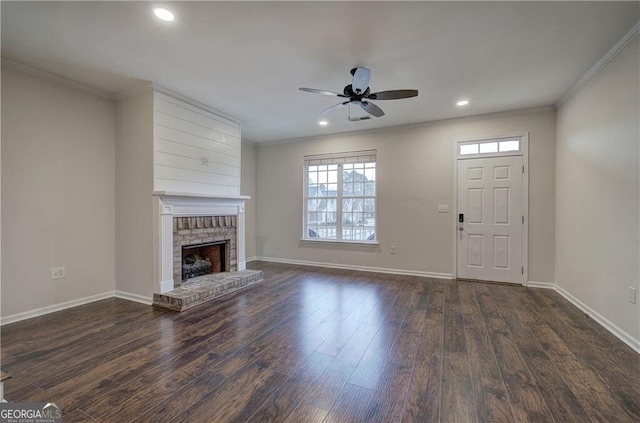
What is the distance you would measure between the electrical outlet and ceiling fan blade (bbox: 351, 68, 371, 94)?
12.8 feet

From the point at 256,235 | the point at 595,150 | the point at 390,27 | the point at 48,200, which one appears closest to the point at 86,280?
the point at 48,200

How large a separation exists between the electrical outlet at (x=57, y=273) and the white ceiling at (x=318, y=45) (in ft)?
7.22

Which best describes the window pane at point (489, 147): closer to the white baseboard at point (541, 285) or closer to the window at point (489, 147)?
the window at point (489, 147)

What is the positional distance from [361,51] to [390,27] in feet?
1.29

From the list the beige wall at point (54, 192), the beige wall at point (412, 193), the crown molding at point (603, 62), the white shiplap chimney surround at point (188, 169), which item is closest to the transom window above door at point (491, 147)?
the beige wall at point (412, 193)

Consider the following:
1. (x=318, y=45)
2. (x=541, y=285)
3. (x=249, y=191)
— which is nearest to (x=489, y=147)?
(x=541, y=285)

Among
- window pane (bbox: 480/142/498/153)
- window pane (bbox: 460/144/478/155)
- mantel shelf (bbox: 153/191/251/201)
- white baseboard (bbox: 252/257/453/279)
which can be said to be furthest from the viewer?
white baseboard (bbox: 252/257/453/279)

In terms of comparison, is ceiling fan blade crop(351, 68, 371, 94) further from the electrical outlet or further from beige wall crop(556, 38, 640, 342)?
the electrical outlet

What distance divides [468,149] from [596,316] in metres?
2.69

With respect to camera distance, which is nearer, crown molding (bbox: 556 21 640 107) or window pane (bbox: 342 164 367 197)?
crown molding (bbox: 556 21 640 107)

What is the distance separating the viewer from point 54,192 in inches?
123

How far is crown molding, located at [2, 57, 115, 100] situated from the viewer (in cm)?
281

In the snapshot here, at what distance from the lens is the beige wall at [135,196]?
3385 millimetres

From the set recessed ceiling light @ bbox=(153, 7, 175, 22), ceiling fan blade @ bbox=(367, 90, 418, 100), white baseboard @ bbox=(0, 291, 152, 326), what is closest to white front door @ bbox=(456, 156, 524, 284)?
ceiling fan blade @ bbox=(367, 90, 418, 100)
